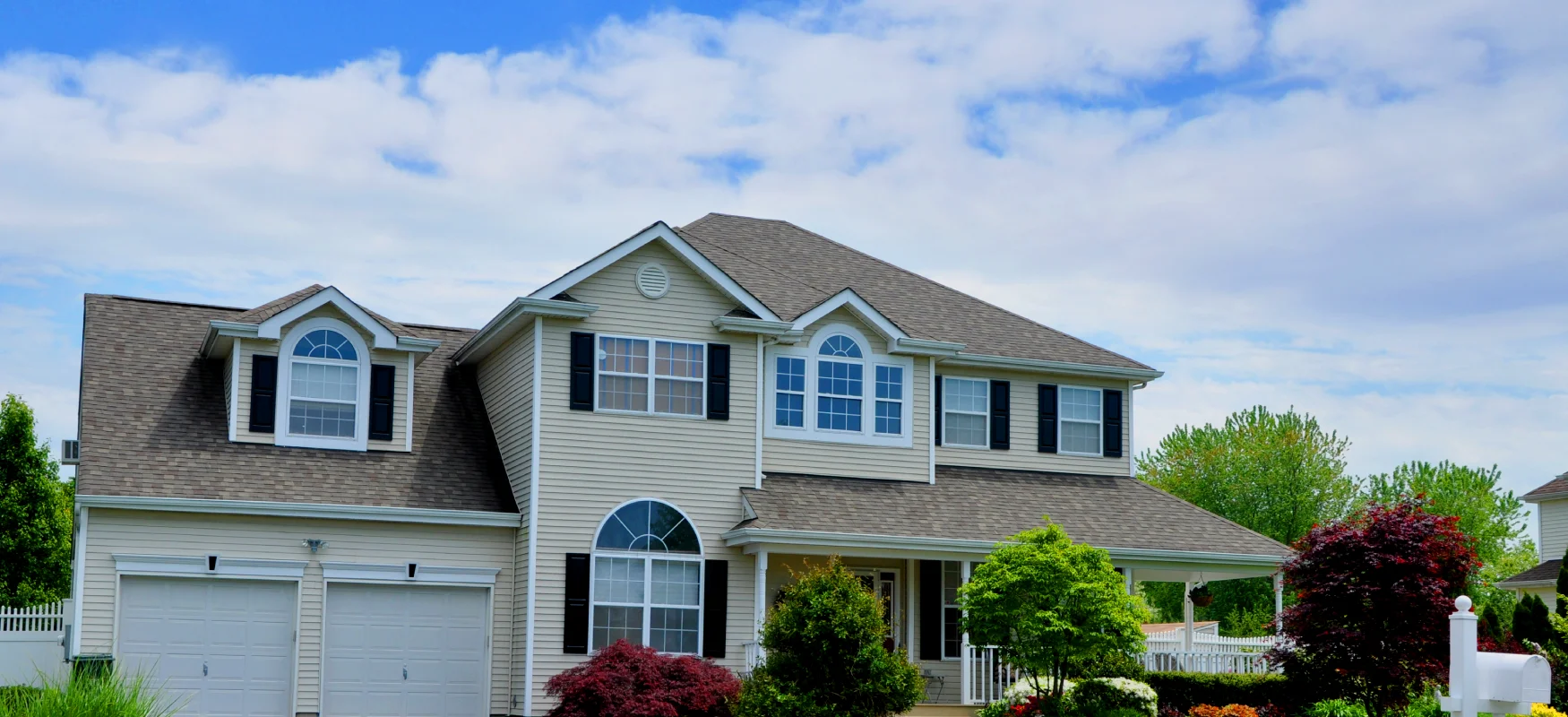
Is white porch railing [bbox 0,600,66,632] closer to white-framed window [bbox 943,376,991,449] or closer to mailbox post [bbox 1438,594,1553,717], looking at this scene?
white-framed window [bbox 943,376,991,449]

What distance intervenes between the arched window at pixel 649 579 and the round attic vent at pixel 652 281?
3.25 metres

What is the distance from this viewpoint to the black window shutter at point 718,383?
23.5 meters

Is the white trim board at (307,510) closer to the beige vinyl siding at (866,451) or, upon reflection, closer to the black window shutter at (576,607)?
the black window shutter at (576,607)

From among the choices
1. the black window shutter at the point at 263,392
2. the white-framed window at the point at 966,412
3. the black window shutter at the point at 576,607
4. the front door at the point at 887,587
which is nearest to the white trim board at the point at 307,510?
the black window shutter at the point at 576,607

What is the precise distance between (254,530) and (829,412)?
30.1 ft

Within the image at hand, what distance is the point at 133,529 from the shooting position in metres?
20.9

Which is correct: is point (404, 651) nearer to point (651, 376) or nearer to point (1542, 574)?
point (651, 376)

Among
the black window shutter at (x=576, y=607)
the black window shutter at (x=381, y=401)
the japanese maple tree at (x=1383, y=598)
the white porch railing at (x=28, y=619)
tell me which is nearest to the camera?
the japanese maple tree at (x=1383, y=598)

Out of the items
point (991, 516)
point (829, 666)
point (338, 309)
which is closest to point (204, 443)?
point (338, 309)

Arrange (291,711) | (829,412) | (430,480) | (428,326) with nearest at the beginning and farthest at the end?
(291,711) < (430,480) < (829,412) < (428,326)

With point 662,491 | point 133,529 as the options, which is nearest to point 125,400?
point 133,529

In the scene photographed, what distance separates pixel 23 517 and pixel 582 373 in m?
20.5

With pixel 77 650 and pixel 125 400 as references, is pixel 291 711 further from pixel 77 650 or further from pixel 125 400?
pixel 125 400

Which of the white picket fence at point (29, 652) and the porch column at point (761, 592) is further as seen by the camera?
the porch column at point (761, 592)
